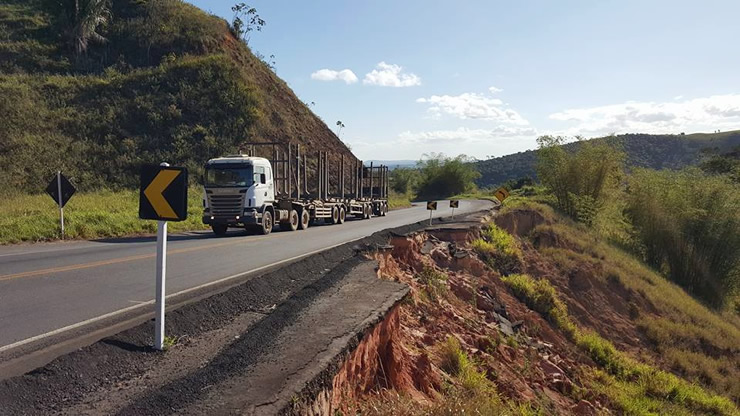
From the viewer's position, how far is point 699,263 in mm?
26094

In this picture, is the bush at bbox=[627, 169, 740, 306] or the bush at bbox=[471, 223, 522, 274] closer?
the bush at bbox=[471, 223, 522, 274]

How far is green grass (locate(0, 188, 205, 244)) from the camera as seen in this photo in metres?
15.5

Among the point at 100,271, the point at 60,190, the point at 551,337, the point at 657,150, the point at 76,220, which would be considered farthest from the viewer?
the point at 657,150

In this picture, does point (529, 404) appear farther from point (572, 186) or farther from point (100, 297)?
point (572, 186)

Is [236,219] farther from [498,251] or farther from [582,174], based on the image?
[582,174]

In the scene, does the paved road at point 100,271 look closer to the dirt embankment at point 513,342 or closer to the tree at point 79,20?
the dirt embankment at point 513,342

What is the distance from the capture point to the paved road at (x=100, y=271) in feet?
22.0

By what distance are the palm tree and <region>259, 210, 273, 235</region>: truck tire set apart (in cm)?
3177

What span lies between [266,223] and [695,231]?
21.1 m

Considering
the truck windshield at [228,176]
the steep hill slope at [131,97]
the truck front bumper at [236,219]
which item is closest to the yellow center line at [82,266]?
the truck front bumper at [236,219]

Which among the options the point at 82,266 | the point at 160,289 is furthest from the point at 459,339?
the point at 82,266

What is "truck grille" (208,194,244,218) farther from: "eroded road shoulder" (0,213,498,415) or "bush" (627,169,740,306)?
"bush" (627,169,740,306)

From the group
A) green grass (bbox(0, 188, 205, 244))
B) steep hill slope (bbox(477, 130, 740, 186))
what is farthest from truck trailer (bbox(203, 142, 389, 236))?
steep hill slope (bbox(477, 130, 740, 186))

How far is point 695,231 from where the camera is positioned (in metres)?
26.0
